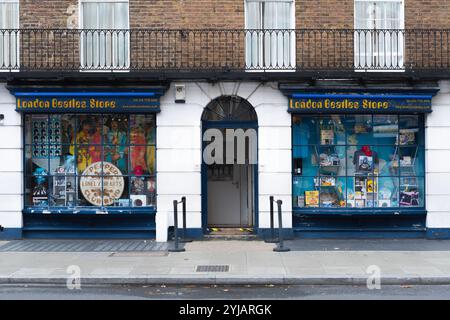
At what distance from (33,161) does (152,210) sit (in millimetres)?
3101

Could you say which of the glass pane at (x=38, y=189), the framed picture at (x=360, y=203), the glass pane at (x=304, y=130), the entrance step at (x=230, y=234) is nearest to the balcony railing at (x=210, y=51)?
the glass pane at (x=304, y=130)

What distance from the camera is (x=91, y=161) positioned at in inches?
613

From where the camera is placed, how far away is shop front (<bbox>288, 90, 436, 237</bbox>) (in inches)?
606

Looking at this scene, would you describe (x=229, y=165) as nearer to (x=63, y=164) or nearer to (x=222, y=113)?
(x=222, y=113)

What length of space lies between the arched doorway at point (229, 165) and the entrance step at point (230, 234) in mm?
152

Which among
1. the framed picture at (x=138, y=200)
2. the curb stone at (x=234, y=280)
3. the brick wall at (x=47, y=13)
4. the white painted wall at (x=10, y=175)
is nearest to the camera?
the curb stone at (x=234, y=280)

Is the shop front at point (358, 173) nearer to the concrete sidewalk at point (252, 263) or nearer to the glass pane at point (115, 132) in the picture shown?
the concrete sidewalk at point (252, 263)

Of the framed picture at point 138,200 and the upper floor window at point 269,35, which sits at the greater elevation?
the upper floor window at point 269,35

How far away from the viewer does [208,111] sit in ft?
50.7

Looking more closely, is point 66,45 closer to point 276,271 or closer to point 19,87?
point 19,87

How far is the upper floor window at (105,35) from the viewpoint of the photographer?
1543cm

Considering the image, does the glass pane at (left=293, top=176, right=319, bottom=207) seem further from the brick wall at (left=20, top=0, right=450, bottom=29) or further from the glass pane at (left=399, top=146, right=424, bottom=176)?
the brick wall at (left=20, top=0, right=450, bottom=29)

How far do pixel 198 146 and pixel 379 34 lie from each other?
5101mm

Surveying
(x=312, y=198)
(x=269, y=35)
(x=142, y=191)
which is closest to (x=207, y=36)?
(x=269, y=35)
